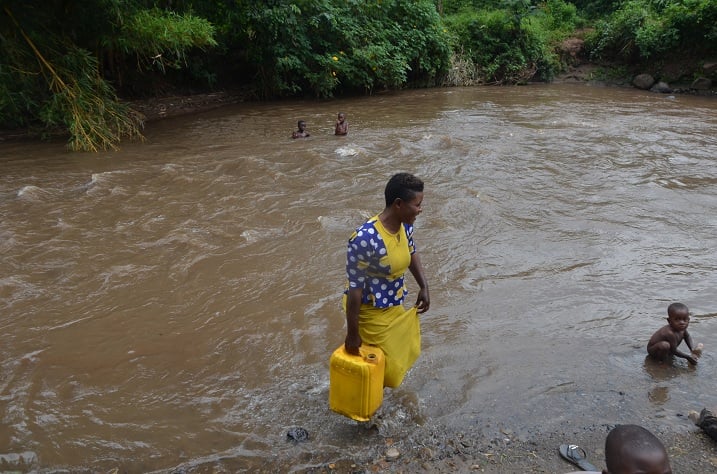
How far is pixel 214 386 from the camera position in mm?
3824

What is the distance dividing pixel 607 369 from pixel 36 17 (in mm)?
10901

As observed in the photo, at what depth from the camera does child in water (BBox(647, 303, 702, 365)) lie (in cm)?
391

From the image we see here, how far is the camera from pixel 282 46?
15898 millimetres

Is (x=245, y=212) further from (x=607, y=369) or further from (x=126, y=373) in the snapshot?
(x=607, y=369)

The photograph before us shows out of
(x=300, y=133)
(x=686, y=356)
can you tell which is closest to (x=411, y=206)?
(x=686, y=356)

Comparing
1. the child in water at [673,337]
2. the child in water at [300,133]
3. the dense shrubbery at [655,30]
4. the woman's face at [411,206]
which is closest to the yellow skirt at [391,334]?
the woman's face at [411,206]

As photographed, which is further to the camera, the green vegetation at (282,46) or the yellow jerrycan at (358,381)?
the green vegetation at (282,46)

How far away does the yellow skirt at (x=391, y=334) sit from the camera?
10.1 feet

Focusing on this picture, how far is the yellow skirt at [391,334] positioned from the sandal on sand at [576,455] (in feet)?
3.15

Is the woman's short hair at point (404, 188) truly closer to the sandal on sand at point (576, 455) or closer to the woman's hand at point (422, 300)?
the woman's hand at point (422, 300)

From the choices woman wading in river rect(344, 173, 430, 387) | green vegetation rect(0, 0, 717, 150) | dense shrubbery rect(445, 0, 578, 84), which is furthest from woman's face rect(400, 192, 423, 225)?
dense shrubbery rect(445, 0, 578, 84)

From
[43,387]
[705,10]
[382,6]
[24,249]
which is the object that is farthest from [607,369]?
[705,10]

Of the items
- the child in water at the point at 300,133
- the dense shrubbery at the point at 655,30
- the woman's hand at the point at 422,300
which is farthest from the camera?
the dense shrubbery at the point at 655,30

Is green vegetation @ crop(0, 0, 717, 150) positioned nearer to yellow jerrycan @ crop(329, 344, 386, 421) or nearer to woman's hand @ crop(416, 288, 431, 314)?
woman's hand @ crop(416, 288, 431, 314)
